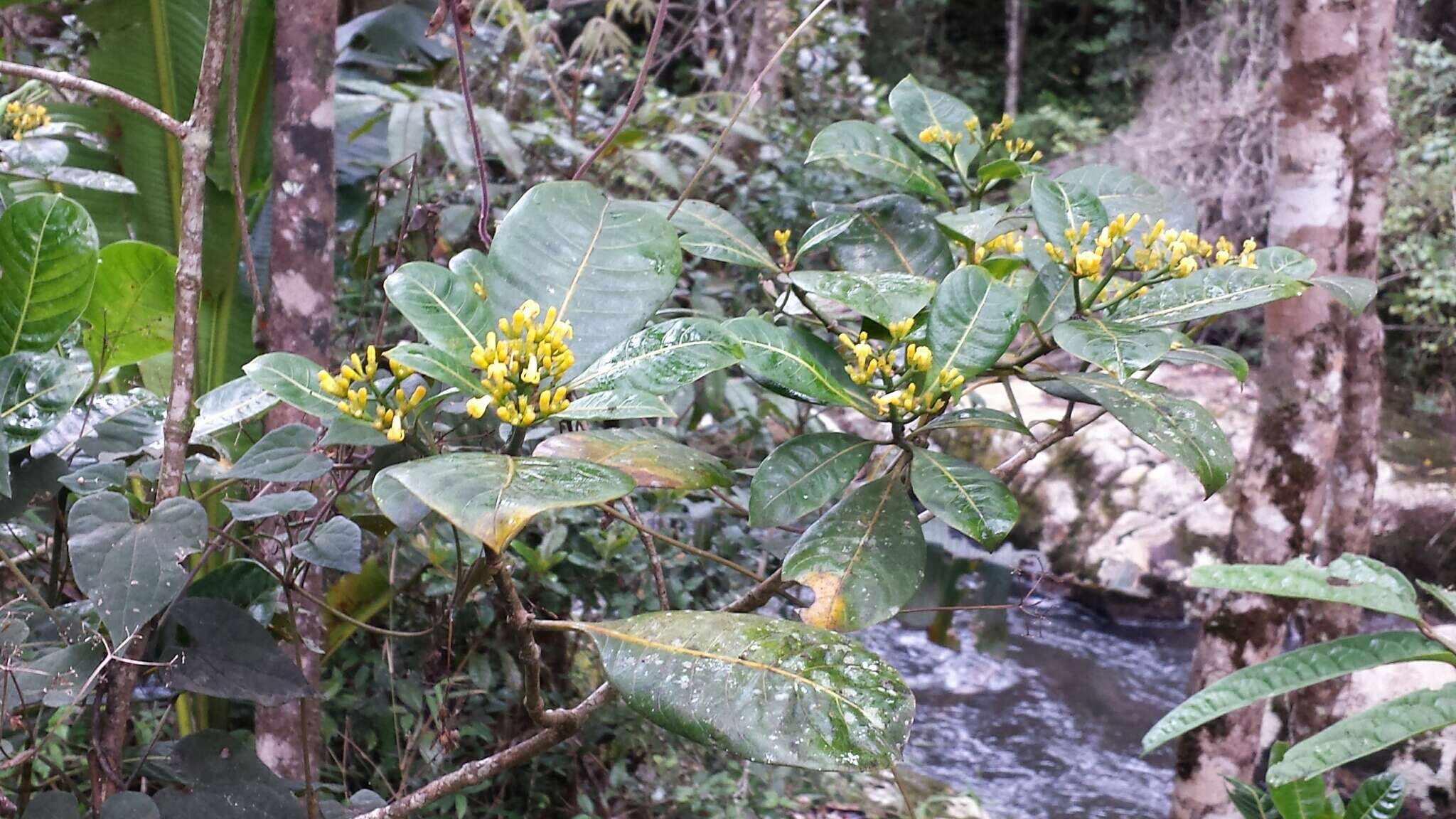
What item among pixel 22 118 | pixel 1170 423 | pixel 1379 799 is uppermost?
pixel 22 118

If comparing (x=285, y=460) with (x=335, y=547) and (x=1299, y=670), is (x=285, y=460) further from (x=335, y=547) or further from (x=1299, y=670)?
(x=1299, y=670)

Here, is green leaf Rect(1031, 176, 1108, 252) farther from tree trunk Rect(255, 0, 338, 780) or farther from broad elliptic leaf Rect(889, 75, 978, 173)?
tree trunk Rect(255, 0, 338, 780)

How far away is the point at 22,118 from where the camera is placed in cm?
142

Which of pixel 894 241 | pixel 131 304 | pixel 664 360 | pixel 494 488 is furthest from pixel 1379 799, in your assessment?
pixel 131 304

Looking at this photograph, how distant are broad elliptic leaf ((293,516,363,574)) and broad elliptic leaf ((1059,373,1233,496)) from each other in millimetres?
645

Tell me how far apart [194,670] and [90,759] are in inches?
5.4

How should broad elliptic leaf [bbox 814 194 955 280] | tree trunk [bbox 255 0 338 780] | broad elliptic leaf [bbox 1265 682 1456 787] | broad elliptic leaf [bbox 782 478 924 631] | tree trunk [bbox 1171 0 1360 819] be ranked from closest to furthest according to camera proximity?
broad elliptic leaf [bbox 782 478 924 631] → broad elliptic leaf [bbox 814 194 955 280] → broad elliptic leaf [bbox 1265 682 1456 787] → tree trunk [bbox 255 0 338 780] → tree trunk [bbox 1171 0 1360 819]

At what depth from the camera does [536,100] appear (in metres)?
3.58

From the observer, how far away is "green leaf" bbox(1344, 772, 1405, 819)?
54.7 inches

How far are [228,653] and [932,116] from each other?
2.98 ft

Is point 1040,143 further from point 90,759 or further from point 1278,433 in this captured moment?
point 90,759

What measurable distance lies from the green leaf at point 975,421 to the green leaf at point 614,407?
0.27 meters

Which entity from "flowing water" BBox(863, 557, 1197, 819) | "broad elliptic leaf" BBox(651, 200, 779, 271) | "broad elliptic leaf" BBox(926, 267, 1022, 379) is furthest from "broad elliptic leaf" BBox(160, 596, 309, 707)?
"flowing water" BBox(863, 557, 1197, 819)

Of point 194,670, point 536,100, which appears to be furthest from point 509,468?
point 536,100
